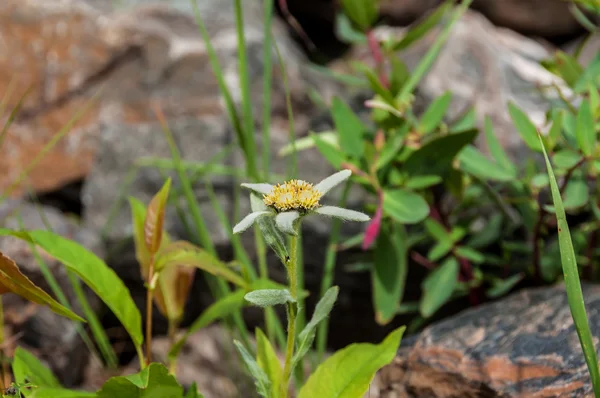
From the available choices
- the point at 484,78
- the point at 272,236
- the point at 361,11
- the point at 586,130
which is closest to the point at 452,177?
the point at 586,130

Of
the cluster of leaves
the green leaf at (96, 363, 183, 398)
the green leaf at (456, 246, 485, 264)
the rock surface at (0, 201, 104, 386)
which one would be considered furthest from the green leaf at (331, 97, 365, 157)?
the rock surface at (0, 201, 104, 386)

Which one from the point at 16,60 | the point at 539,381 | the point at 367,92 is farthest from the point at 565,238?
the point at 16,60

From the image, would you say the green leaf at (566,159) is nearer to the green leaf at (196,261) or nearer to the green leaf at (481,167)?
the green leaf at (481,167)

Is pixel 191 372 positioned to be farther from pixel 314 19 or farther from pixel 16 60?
pixel 314 19

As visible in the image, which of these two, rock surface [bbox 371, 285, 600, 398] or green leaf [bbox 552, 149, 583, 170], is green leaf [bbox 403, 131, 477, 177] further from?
rock surface [bbox 371, 285, 600, 398]

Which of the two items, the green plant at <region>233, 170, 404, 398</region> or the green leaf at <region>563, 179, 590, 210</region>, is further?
the green leaf at <region>563, 179, 590, 210</region>

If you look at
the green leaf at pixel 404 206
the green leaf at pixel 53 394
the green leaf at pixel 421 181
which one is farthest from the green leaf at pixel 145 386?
the green leaf at pixel 421 181

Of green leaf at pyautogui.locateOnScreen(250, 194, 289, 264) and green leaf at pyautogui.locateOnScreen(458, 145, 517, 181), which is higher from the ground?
green leaf at pyautogui.locateOnScreen(250, 194, 289, 264)

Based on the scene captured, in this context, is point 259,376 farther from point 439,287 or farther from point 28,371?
point 439,287
